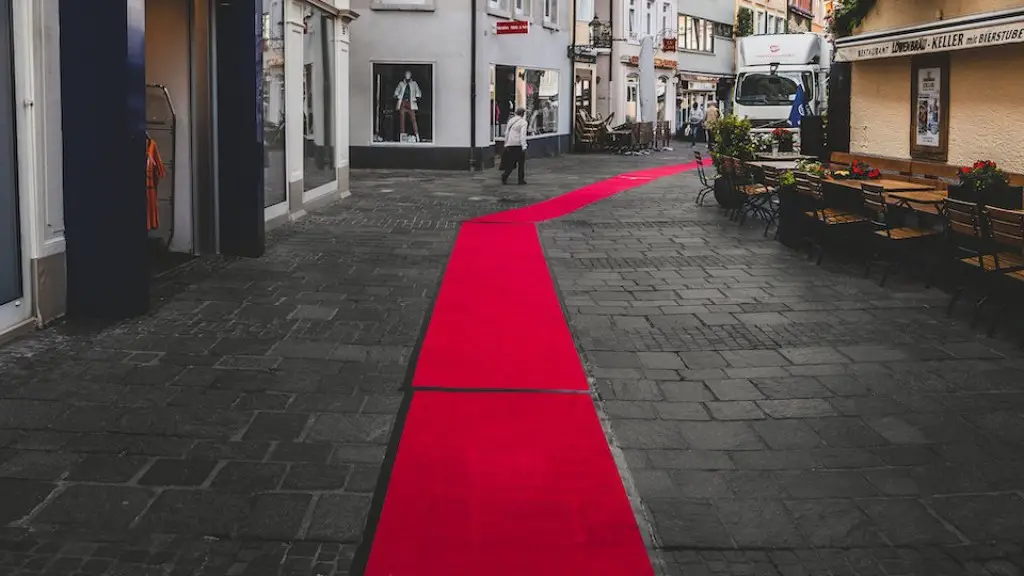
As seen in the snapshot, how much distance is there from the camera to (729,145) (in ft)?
56.9

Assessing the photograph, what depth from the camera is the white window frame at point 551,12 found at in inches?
1377

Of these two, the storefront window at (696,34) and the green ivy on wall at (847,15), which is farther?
the storefront window at (696,34)

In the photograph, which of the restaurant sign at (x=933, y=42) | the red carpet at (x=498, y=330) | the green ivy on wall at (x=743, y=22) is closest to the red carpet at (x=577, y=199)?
the red carpet at (x=498, y=330)

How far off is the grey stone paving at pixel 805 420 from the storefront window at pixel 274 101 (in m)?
4.95

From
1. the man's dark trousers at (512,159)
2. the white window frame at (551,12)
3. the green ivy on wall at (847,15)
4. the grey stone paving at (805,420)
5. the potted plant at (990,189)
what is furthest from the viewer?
the white window frame at (551,12)

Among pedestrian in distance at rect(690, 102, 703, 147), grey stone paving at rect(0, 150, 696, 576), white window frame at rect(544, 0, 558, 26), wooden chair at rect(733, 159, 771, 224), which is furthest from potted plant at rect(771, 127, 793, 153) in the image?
pedestrian in distance at rect(690, 102, 703, 147)

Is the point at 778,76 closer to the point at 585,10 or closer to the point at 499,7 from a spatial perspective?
the point at 499,7

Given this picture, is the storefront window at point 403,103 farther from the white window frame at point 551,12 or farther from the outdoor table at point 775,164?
the outdoor table at point 775,164

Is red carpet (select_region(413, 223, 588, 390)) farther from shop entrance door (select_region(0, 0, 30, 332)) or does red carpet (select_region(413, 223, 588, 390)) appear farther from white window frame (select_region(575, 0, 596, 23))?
white window frame (select_region(575, 0, 596, 23))

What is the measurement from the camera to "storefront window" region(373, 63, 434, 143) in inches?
1104

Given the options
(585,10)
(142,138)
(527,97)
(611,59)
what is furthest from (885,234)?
(611,59)

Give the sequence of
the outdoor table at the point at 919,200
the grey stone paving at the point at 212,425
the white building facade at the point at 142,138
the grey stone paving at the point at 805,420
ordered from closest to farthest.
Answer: the grey stone paving at the point at 212,425 → the grey stone paving at the point at 805,420 → the white building facade at the point at 142,138 → the outdoor table at the point at 919,200

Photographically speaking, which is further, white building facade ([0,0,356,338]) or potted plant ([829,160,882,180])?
potted plant ([829,160,882,180])

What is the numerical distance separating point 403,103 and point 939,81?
695 inches
